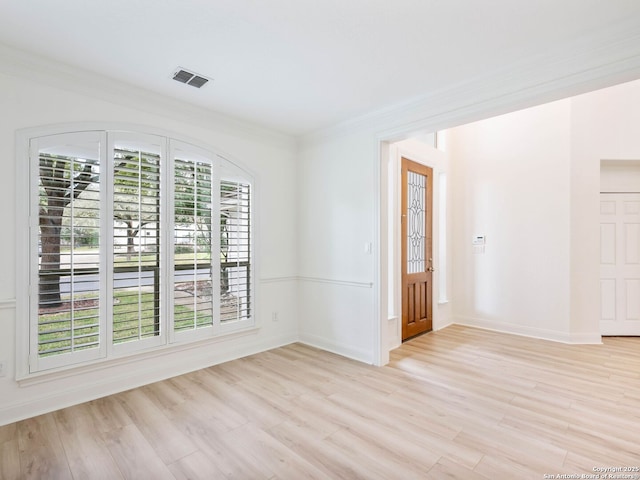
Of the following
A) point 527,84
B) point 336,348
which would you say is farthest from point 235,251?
point 527,84

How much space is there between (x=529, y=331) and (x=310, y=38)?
4720 mm

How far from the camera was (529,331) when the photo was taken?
4.69 meters

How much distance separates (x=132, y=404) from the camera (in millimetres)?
2758

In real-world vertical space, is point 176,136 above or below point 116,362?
above

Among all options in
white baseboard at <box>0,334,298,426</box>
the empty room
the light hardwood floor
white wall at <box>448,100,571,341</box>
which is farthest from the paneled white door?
white baseboard at <box>0,334,298,426</box>

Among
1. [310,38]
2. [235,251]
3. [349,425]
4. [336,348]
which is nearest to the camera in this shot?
[310,38]

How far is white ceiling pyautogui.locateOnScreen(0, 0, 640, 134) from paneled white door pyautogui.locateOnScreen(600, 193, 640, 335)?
3517mm

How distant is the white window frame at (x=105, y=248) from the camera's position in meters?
2.54

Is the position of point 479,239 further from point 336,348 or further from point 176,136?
point 176,136

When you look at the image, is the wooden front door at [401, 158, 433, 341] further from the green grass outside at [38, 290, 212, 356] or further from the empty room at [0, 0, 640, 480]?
the green grass outside at [38, 290, 212, 356]

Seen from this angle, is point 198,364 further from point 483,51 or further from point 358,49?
point 483,51

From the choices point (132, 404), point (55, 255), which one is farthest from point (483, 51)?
point (132, 404)

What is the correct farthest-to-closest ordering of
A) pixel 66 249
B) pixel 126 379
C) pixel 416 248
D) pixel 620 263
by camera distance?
pixel 416 248 < pixel 620 263 < pixel 126 379 < pixel 66 249

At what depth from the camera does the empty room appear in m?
2.13
